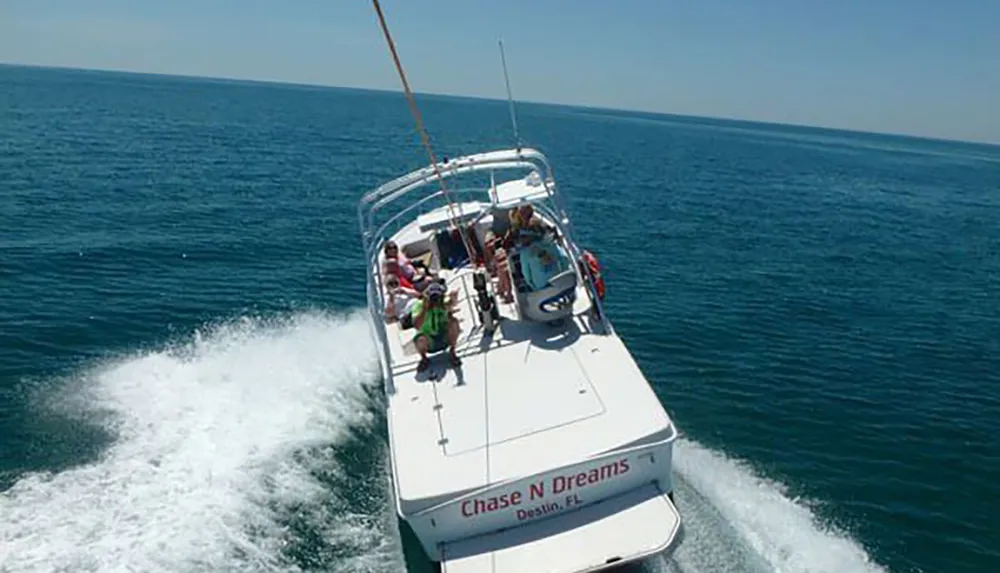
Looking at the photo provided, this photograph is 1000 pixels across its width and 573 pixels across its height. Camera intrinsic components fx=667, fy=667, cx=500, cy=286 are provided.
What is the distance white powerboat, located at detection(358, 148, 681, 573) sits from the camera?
25.1 feet

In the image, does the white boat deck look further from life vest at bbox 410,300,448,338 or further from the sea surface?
the sea surface

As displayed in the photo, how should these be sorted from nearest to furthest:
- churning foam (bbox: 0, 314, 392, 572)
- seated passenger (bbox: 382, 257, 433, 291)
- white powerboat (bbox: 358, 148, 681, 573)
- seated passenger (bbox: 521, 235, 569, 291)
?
1. white powerboat (bbox: 358, 148, 681, 573)
2. churning foam (bbox: 0, 314, 392, 572)
3. seated passenger (bbox: 521, 235, 569, 291)
4. seated passenger (bbox: 382, 257, 433, 291)

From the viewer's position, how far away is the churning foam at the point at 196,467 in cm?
877

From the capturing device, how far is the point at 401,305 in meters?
12.0

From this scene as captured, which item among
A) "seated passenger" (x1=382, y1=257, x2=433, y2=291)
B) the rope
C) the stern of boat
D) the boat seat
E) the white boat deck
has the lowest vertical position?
the stern of boat

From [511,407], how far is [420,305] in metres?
2.39

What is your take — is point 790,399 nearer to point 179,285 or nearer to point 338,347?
point 338,347

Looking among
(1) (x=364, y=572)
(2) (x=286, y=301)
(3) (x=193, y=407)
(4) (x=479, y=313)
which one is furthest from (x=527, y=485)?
(2) (x=286, y=301)

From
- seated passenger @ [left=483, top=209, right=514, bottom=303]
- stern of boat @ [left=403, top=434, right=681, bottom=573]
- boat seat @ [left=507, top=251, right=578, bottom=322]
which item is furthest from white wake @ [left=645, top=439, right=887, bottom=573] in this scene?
seated passenger @ [left=483, top=209, right=514, bottom=303]

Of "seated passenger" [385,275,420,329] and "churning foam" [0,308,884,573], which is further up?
"seated passenger" [385,275,420,329]

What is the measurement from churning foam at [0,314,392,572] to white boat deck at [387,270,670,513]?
5.72 feet

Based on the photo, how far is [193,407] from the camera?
12547 millimetres

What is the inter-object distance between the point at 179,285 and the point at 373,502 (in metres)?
12.8

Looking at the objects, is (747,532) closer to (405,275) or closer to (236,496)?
(405,275)
